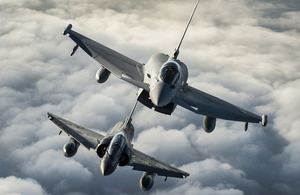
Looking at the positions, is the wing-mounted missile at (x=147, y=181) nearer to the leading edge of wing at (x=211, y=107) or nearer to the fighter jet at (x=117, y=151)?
the fighter jet at (x=117, y=151)

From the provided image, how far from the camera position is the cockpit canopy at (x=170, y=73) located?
28219mm

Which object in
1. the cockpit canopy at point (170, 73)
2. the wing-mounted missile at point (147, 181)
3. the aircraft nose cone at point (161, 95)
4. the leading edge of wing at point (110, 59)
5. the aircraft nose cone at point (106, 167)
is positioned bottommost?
the wing-mounted missile at point (147, 181)

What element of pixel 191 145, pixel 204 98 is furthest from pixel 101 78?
pixel 191 145

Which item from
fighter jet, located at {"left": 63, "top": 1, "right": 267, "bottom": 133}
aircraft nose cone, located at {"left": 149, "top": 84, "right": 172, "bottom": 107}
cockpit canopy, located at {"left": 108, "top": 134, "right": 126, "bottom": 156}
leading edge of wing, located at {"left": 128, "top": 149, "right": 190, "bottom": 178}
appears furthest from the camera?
leading edge of wing, located at {"left": 128, "top": 149, "right": 190, "bottom": 178}

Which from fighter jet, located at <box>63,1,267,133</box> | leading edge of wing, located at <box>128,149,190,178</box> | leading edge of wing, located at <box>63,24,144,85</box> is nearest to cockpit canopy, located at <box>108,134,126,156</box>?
leading edge of wing, located at <box>128,149,190,178</box>

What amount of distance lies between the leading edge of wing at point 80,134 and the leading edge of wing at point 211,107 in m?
9.15

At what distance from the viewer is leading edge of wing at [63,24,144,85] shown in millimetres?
33094

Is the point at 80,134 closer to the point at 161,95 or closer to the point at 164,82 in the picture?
the point at 161,95

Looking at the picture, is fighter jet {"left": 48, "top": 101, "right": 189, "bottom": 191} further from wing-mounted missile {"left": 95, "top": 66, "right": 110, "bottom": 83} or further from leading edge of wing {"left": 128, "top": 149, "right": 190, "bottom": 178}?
wing-mounted missile {"left": 95, "top": 66, "right": 110, "bottom": 83}

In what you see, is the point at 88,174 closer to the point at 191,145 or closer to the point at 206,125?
the point at 191,145

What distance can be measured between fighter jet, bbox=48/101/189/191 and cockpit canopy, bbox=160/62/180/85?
262 inches

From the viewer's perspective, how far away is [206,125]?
3164 centimetres

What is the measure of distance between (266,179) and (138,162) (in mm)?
97429

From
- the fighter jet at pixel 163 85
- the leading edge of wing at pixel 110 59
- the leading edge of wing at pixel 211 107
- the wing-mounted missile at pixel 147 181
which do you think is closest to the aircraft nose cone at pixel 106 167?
the wing-mounted missile at pixel 147 181
